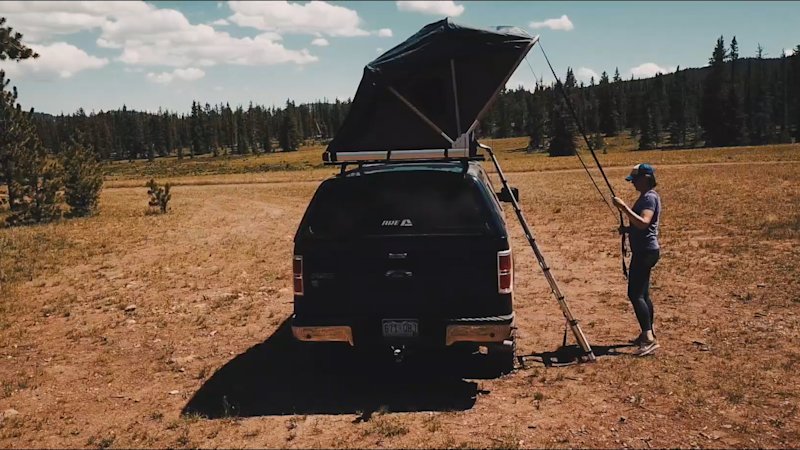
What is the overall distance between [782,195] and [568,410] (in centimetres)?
2056

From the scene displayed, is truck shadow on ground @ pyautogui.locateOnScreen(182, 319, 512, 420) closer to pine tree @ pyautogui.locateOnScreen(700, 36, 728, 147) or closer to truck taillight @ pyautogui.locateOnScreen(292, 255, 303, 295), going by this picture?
truck taillight @ pyautogui.locateOnScreen(292, 255, 303, 295)

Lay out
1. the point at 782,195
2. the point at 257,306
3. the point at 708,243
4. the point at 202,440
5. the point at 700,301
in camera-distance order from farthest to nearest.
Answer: the point at 782,195, the point at 708,243, the point at 257,306, the point at 700,301, the point at 202,440

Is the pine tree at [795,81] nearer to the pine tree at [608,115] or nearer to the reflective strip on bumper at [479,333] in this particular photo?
the pine tree at [608,115]

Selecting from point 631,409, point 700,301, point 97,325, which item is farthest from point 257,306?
point 700,301

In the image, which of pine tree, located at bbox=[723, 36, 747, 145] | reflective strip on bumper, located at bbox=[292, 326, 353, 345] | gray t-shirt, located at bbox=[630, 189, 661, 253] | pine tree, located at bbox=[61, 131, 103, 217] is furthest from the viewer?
pine tree, located at bbox=[723, 36, 747, 145]

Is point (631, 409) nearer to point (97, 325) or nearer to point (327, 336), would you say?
point (327, 336)

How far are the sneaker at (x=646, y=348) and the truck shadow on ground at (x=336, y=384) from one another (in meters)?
1.89

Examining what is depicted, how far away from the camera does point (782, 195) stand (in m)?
21.6

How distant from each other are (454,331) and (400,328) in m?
0.52

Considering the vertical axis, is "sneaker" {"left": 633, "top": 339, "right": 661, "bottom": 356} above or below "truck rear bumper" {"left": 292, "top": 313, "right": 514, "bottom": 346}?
below

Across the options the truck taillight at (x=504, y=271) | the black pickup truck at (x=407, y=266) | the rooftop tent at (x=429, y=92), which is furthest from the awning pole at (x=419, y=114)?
the truck taillight at (x=504, y=271)

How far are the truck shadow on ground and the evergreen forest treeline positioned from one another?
175 ft

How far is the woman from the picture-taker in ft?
22.6

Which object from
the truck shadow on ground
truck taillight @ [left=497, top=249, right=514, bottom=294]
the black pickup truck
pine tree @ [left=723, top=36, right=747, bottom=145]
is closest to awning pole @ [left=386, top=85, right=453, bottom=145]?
the black pickup truck
